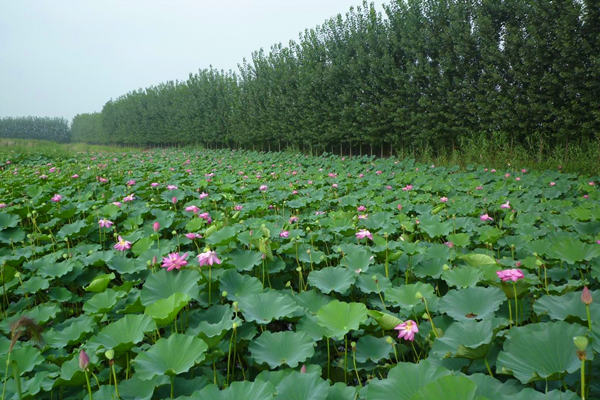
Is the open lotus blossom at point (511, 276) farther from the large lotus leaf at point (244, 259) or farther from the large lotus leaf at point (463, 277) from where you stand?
the large lotus leaf at point (244, 259)

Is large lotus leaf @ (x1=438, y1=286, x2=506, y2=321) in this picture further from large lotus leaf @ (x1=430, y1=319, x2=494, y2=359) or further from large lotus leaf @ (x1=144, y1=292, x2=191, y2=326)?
large lotus leaf @ (x1=144, y1=292, x2=191, y2=326)

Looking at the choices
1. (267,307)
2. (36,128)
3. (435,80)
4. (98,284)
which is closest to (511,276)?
(267,307)

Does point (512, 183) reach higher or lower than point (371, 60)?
lower

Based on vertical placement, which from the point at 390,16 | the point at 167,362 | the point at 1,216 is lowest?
the point at 167,362

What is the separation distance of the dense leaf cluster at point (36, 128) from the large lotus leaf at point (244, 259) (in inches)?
1948

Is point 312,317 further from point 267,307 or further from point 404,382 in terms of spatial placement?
point 404,382

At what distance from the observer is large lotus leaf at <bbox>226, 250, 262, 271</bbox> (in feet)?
5.28

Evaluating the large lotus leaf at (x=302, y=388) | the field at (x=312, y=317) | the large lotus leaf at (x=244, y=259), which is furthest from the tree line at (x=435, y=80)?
the large lotus leaf at (x=302, y=388)

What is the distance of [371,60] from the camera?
329 inches

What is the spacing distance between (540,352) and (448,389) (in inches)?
12.5

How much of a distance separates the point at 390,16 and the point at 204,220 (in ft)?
25.3

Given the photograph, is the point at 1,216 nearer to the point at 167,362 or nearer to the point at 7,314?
the point at 7,314

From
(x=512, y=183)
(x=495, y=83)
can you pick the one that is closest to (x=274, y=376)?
(x=512, y=183)

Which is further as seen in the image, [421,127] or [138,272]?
[421,127]
